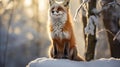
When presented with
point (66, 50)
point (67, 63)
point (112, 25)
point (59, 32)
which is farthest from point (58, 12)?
point (112, 25)

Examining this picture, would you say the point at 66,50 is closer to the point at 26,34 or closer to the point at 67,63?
the point at 67,63

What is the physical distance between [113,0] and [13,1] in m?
2.88

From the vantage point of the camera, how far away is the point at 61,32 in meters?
3.77

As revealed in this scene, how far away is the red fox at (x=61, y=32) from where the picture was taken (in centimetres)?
378

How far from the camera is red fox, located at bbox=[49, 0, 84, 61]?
3775 millimetres

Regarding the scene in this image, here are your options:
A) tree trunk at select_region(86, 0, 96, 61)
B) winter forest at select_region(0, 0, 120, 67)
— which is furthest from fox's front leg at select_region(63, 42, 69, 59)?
winter forest at select_region(0, 0, 120, 67)

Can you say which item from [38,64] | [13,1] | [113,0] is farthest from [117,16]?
[13,1]

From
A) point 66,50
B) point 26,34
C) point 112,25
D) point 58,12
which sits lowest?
point 26,34

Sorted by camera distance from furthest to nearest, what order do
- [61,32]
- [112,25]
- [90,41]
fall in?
[112,25] → [90,41] → [61,32]

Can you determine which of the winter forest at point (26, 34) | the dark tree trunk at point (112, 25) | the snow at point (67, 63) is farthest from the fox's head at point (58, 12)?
the winter forest at point (26, 34)

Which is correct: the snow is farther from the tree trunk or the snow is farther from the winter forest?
the winter forest

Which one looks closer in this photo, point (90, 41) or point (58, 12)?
point (58, 12)

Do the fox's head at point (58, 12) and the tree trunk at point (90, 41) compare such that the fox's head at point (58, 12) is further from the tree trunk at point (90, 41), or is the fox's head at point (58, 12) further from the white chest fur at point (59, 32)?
the tree trunk at point (90, 41)

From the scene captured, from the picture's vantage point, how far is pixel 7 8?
725 centimetres
